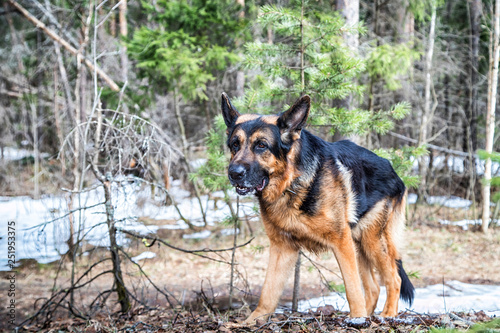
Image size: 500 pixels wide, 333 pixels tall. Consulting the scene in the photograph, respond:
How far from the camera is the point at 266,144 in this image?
395 cm

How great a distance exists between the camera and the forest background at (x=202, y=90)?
577 centimetres

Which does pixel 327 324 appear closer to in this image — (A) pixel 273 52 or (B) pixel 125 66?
(A) pixel 273 52

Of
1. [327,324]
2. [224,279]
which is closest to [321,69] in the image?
[327,324]

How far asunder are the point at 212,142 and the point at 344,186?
121 inches

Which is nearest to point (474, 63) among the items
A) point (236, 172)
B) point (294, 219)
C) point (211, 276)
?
point (211, 276)

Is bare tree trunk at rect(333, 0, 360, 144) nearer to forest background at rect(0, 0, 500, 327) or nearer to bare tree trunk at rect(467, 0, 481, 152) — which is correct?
forest background at rect(0, 0, 500, 327)

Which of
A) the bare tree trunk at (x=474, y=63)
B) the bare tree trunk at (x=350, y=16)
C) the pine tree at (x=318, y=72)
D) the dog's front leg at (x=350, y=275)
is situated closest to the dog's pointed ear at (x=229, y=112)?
the pine tree at (x=318, y=72)

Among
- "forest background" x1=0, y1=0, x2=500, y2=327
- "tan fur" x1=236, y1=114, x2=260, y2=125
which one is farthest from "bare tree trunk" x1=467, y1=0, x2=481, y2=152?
"tan fur" x1=236, y1=114, x2=260, y2=125

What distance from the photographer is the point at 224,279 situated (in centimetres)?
951

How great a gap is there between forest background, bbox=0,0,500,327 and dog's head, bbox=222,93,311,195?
1.78 meters

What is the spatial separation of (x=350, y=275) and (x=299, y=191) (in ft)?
3.55

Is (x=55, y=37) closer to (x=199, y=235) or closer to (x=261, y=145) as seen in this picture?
(x=199, y=235)

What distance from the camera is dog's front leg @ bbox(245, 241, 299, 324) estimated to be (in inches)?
176

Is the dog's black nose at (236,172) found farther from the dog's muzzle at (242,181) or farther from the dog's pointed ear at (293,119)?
the dog's pointed ear at (293,119)
